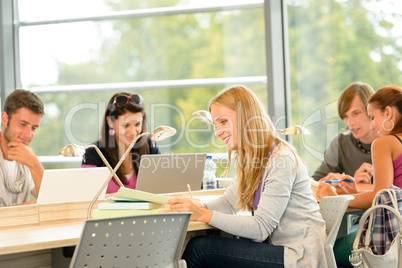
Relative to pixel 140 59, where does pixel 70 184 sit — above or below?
below

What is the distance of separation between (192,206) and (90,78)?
3.31 metres

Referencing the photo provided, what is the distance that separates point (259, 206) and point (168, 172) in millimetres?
732

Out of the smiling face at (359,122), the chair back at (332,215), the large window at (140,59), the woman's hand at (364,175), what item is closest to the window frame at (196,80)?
the large window at (140,59)

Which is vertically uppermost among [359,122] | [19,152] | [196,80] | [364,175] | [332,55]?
[332,55]

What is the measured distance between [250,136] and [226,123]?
13 centimetres

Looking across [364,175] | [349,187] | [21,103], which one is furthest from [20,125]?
[364,175]

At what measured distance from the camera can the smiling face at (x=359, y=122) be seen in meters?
3.30

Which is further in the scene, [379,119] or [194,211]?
[379,119]

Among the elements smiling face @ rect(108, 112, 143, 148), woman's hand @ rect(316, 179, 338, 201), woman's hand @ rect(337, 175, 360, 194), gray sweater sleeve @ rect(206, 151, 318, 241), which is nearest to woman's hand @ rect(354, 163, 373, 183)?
woman's hand @ rect(337, 175, 360, 194)

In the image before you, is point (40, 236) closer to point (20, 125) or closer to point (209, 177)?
point (20, 125)

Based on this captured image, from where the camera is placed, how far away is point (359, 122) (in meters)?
3.30

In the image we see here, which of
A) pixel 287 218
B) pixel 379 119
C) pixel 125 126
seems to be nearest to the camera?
pixel 287 218

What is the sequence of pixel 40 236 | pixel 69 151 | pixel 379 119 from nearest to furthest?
1. pixel 40 236
2. pixel 69 151
3. pixel 379 119

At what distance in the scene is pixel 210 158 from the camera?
3.38 meters
